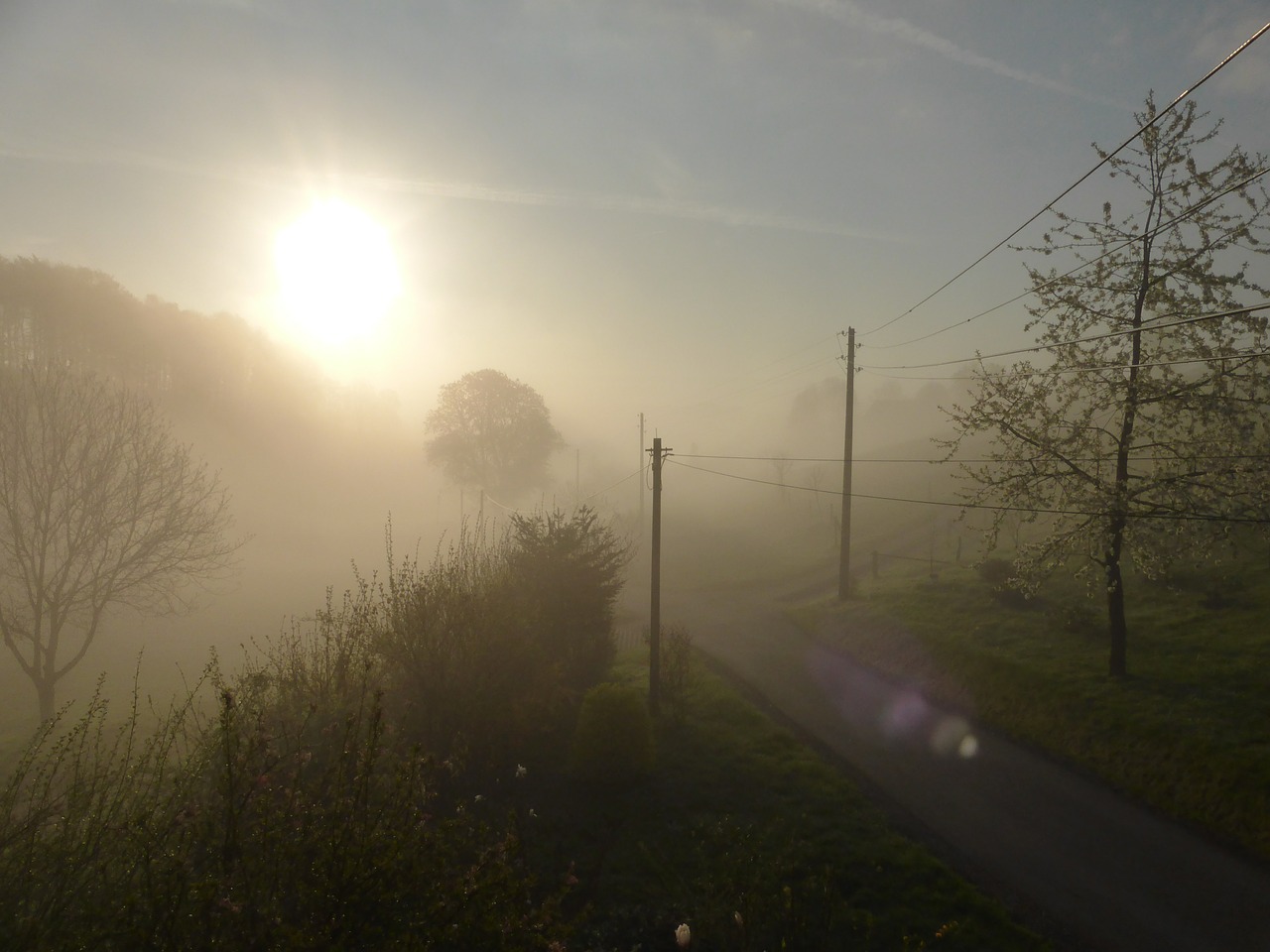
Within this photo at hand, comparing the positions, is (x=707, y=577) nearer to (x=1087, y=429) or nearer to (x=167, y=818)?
(x=1087, y=429)

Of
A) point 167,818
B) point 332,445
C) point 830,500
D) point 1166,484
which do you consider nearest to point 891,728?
point 1166,484

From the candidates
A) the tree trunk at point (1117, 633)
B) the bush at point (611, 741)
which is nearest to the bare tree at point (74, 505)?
the bush at point (611, 741)

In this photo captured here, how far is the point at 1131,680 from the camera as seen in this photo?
13250 millimetres

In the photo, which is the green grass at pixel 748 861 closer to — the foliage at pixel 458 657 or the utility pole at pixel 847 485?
the foliage at pixel 458 657

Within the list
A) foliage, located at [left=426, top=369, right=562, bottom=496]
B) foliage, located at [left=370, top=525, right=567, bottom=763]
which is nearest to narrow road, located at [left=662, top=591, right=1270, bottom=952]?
foliage, located at [left=370, top=525, right=567, bottom=763]

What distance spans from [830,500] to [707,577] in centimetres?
2102

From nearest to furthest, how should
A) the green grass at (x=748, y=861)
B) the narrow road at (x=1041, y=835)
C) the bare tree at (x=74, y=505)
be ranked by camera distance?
the green grass at (x=748, y=861) → the narrow road at (x=1041, y=835) → the bare tree at (x=74, y=505)

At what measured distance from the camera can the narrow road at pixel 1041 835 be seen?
809cm

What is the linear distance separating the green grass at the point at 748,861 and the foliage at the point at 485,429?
39932 millimetres

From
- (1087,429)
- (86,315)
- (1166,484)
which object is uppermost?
(86,315)

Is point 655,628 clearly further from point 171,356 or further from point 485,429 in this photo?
point 485,429

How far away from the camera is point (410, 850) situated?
4910mm

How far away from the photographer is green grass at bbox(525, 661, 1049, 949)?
7.81m

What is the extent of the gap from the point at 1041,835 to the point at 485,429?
4543 cm
